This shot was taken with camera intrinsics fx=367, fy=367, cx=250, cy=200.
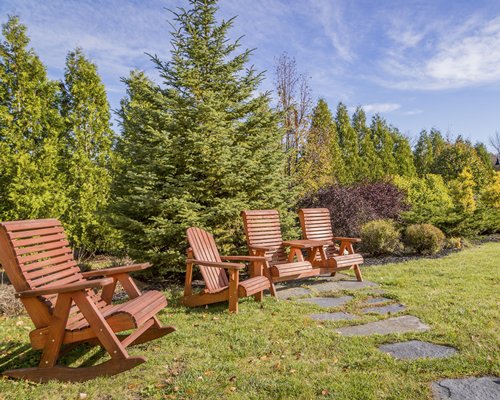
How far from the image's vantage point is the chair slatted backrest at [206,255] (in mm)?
4684

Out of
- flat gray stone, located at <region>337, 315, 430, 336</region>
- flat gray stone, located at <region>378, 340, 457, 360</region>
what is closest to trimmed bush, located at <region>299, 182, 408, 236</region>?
flat gray stone, located at <region>337, 315, 430, 336</region>

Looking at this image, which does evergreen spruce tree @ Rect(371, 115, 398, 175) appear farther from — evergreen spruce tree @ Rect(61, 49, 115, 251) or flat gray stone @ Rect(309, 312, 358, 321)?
flat gray stone @ Rect(309, 312, 358, 321)

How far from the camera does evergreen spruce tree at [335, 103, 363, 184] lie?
20.5 m

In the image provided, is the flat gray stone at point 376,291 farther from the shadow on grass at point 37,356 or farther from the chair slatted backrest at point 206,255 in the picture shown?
the shadow on grass at point 37,356

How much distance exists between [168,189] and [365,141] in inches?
745

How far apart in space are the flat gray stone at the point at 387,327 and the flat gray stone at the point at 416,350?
0.31 m

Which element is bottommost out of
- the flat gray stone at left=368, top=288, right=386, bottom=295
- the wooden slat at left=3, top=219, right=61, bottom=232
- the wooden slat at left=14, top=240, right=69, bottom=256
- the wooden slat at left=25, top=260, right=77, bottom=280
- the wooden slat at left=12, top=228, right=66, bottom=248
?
the flat gray stone at left=368, top=288, right=386, bottom=295

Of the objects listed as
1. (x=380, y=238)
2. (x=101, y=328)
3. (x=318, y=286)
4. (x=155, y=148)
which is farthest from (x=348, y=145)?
(x=101, y=328)

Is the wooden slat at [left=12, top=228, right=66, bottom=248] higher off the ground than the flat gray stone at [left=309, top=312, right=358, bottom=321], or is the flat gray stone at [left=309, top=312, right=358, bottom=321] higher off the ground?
the wooden slat at [left=12, top=228, right=66, bottom=248]

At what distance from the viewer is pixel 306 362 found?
113 inches

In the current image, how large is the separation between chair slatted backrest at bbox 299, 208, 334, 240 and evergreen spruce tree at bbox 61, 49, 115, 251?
5.39m

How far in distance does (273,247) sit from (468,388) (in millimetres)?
3720

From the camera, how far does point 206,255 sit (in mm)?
4953

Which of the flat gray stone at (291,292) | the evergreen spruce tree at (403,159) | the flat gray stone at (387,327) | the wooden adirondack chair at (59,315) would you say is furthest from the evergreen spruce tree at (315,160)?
the evergreen spruce tree at (403,159)
